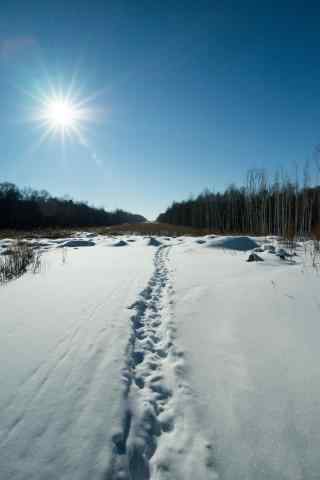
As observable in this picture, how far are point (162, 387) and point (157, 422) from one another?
A: 293 millimetres

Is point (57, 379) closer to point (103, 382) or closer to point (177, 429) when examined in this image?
point (103, 382)

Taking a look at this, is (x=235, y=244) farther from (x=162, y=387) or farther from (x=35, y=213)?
(x=35, y=213)

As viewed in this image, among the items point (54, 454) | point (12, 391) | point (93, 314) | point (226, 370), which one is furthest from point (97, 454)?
point (93, 314)

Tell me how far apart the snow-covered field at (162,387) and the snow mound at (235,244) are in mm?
6373

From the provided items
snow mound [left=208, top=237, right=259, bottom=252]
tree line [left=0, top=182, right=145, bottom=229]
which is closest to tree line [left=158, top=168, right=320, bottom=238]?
snow mound [left=208, top=237, right=259, bottom=252]

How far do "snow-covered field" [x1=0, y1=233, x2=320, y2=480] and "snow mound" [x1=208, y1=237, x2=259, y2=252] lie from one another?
6.37 metres

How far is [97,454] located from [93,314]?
1915 millimetres

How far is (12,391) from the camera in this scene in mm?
1524

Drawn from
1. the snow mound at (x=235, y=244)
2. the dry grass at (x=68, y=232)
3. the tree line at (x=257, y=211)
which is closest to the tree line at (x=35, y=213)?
the dry grass at (x=68, y=232)

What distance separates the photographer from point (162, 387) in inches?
66.4

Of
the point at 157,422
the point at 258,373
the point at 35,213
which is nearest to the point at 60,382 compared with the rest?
the point at 157,422

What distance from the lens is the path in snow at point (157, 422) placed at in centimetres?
109

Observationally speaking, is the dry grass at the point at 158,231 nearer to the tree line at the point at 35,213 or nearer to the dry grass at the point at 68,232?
the dry grass at the point at 68,232

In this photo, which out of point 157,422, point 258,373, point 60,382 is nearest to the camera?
point 157,422
